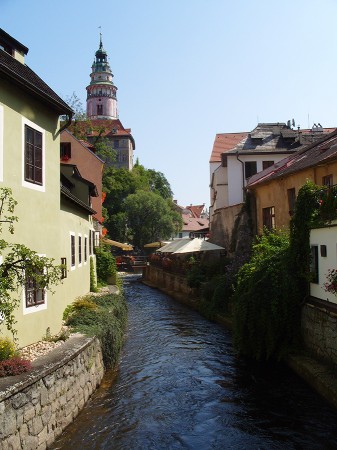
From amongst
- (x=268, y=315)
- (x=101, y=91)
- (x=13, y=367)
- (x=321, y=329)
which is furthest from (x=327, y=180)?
(x=101, y=91)

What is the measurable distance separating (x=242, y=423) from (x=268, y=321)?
4.17 m

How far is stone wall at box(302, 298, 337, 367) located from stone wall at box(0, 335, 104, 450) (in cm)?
592

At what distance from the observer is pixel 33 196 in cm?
1070

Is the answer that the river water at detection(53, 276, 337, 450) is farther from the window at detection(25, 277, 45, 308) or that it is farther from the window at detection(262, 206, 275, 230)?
the window at detection(262, 206, 275, 230)

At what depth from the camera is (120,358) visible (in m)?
14.9

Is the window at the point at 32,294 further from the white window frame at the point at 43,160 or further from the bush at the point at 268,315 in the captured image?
the bush at the point at 268,315

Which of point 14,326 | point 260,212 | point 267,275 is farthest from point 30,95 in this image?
point 260,212

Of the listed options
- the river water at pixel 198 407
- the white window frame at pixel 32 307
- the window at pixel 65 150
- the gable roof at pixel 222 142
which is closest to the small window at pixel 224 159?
the gable roof at pixel 222 142

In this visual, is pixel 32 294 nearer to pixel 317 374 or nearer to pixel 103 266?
pixel 317 374

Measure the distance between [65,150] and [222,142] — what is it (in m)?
22.9

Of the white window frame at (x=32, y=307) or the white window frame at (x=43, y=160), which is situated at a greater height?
the white window frame at (x=43, y=160)

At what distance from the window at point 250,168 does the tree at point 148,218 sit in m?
31.2

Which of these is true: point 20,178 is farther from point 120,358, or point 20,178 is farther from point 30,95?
point 120,358

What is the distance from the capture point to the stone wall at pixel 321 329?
1154 centimetres
